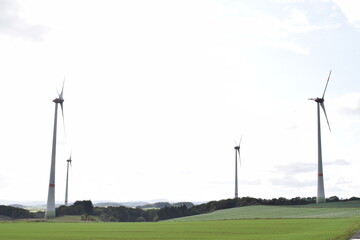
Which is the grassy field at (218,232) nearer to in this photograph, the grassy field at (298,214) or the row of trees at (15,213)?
the grassy field at (298,214)

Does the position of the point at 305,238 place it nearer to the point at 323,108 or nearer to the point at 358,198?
the point at 323,108

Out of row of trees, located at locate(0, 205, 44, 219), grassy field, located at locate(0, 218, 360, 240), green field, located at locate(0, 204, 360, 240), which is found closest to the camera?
grassy field, located at locate(0, 218, 360, 240)

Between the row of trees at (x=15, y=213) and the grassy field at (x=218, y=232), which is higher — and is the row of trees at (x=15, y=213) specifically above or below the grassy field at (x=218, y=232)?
below

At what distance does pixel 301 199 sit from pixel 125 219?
69.9m

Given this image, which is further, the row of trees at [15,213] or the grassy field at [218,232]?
the row of trees at [15,213]

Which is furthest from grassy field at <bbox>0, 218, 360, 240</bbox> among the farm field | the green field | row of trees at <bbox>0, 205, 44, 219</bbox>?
row of trees at <bbox>0, 205, 44, 219</bbox>

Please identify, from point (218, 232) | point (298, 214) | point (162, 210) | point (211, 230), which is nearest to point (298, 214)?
point (298, 214)

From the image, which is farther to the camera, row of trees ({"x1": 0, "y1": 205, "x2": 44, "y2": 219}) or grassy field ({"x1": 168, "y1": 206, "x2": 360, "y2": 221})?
row of trees ({"x1": 0, "y1": 205, "x2": 44, "y2": 219})

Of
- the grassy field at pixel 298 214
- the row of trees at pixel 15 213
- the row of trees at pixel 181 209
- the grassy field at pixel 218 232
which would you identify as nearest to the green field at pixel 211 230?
the grassy field at pixel 218 232

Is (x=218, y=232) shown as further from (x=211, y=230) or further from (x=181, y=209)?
(x=181, y=209)

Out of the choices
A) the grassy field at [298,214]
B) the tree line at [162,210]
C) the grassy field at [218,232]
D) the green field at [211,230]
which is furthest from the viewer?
the tree line at [162,210]

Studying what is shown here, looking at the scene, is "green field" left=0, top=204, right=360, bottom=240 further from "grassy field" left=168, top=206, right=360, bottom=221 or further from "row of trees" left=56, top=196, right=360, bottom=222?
"row of trees" left=56, top=196, right=360, bottom=222

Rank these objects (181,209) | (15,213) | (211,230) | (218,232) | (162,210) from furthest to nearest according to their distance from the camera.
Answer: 1. (181,209)
2. (162,210)
3. (15,213)
4. (211,230)
5. (218,232)

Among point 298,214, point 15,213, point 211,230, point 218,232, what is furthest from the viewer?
point 15,213
